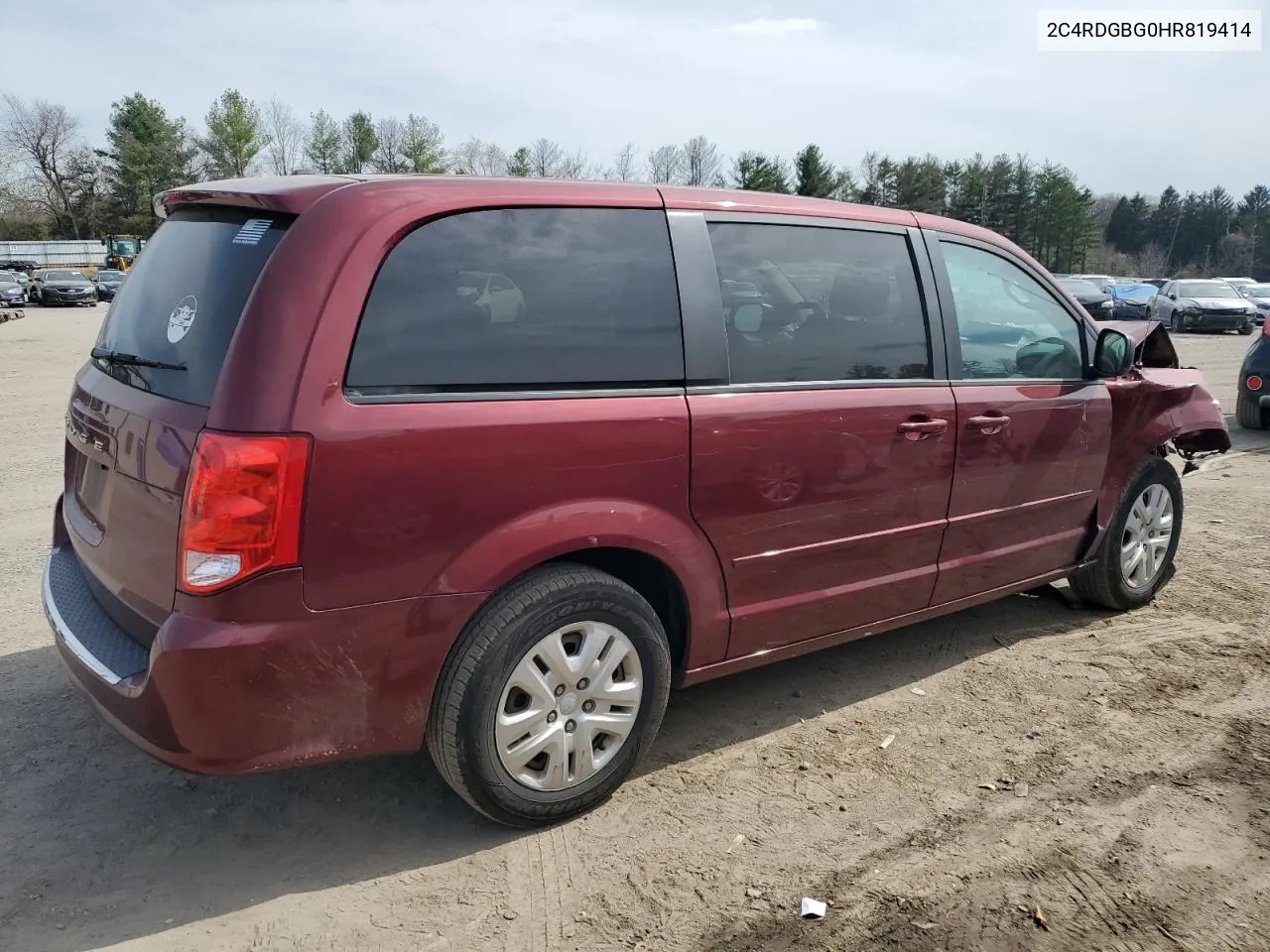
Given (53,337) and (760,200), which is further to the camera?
(53,337)

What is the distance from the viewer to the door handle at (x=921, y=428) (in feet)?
11.7

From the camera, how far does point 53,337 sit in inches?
872

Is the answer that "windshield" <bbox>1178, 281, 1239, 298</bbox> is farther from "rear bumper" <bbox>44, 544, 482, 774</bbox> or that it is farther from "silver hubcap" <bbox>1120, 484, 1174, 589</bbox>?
"rear bumper" <bbox>44, 544, 482, 774</bbox>

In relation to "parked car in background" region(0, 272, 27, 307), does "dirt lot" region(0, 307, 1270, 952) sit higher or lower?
higher

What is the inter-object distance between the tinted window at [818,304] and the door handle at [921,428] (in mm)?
187

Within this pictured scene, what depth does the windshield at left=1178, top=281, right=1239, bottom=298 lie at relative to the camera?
94.5ft

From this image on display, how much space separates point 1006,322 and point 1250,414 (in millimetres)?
7915

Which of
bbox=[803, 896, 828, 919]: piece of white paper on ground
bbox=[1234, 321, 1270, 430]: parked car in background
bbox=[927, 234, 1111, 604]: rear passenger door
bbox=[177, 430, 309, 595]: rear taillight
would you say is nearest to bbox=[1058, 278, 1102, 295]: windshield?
bbox=[1234, 321, 1270, 430]: parked car in background

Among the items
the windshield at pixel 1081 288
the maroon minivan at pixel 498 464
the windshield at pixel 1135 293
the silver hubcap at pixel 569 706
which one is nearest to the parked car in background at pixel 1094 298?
the windshield at pixel 1081 288

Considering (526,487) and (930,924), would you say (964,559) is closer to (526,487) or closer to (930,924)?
(930,924)

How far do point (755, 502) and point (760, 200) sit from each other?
110 centimetres

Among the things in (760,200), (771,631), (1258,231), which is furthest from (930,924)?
(1258,231)

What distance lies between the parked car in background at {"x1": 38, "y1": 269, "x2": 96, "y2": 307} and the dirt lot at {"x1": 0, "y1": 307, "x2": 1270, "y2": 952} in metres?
41.2

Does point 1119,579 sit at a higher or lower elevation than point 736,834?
higher
